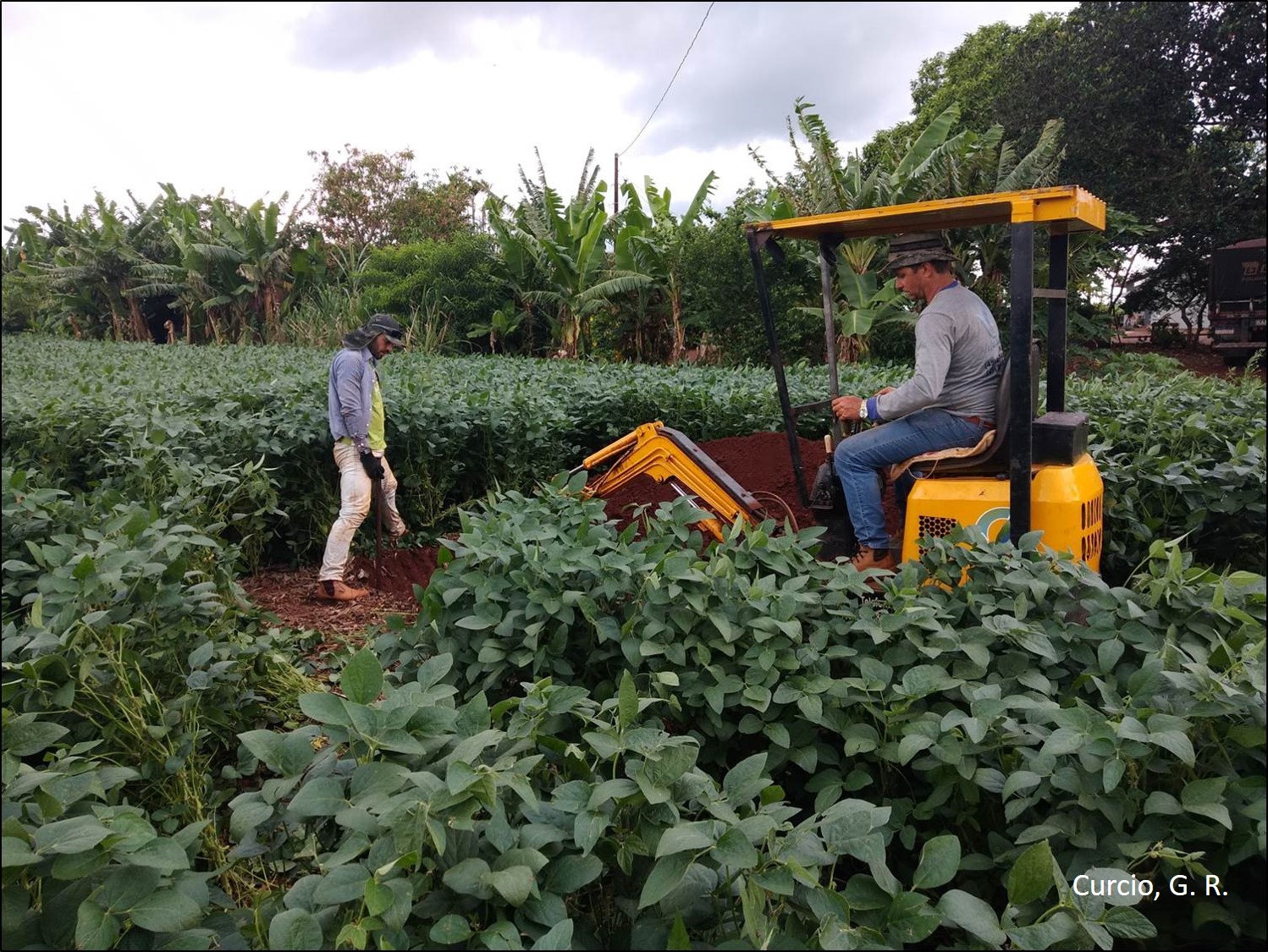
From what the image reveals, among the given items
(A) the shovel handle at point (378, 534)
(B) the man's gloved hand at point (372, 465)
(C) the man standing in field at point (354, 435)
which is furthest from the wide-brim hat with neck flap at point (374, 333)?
(A) the shovel handle at point (378, 534)

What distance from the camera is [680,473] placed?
192 inches

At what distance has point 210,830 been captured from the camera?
8.23 ft

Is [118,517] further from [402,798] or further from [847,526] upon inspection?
[847,526]

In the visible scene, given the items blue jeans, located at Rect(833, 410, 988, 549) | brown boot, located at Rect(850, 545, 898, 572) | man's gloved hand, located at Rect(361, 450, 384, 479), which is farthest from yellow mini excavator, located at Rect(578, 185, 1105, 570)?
man's gloved hand, located at Rect(361, 450, 384, 479)

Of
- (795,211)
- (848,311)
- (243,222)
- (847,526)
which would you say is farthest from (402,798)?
(243,222)

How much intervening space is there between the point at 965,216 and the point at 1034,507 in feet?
4.57

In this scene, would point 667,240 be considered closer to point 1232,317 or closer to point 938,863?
point 1232,317

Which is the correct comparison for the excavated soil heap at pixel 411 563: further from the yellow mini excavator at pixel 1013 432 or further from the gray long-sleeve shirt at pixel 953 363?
the gray long-sleeve shirt at pixel 953 363

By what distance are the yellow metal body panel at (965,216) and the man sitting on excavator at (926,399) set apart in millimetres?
152

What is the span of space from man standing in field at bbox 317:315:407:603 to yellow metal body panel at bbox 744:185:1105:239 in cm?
283

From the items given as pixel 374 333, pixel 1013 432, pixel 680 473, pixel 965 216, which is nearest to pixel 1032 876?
pixel 1013 432

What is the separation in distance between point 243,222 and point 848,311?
15504mm

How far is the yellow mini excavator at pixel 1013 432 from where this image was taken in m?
3.27

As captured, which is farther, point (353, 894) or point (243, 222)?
point (243, 222)
